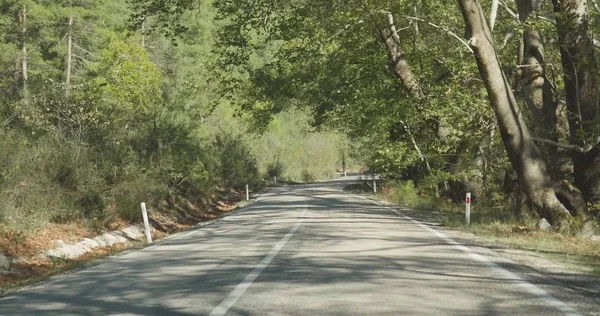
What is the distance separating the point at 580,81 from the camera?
1575 cm

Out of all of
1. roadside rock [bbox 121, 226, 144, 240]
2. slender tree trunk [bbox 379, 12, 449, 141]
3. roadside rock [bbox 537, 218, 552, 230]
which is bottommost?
roadside rock [bbox 121, 226, 144, 240]

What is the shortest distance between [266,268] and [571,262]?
479 cm

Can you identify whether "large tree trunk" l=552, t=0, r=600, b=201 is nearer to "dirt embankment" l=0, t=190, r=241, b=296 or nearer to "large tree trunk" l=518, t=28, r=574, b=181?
"large tree trunk" l=518, t=28, r=574, b=181

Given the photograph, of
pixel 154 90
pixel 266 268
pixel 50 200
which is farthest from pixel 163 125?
pixel 266 268

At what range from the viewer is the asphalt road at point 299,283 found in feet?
23.0

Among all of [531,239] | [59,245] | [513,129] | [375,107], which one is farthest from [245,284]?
[375,107]

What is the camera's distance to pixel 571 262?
32.7ft

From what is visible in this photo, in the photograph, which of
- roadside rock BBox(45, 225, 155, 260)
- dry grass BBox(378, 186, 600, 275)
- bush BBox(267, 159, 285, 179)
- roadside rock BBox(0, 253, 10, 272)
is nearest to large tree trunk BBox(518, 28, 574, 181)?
dry grass BBox(378, 186, 600, 275)

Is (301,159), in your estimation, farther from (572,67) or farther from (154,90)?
(572,67)

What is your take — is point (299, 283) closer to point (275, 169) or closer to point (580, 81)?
point (580, 81)

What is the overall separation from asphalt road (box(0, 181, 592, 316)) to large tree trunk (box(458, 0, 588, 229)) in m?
2.75

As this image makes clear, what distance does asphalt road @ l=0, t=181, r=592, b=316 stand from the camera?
7.00 m

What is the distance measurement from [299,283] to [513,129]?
8.75m

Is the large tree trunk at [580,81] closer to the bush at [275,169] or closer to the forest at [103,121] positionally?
the forest at [103,121]
